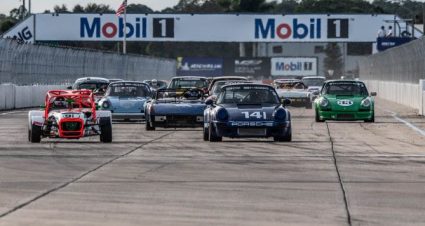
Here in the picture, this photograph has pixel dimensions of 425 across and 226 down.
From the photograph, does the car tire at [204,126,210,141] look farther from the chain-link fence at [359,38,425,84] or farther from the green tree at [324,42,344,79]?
the green tree at [324,42,344,79]

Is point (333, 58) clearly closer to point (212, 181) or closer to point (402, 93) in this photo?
point (402, 93)

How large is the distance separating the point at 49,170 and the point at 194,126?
12308mm

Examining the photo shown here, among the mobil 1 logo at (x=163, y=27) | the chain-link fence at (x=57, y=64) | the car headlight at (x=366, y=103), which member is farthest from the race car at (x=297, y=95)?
the mobil 1 logo at (x=163, y=27)

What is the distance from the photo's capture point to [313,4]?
188250 mm

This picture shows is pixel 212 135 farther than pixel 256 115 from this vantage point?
Yes

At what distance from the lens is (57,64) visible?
6231cm

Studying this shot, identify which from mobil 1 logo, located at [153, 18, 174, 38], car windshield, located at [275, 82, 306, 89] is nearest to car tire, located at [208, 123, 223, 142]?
car windshield, located at [275, 82, 306, 89]

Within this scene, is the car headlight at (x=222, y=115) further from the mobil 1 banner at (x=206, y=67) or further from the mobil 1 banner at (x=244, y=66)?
the mobil 1 banner at (x=244, y=66)

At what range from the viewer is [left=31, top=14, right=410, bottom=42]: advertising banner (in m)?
91.3

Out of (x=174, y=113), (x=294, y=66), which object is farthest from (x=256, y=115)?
(x=294, y=66)

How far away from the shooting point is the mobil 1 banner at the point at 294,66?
126m

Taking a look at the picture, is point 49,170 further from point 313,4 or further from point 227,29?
point 313,4

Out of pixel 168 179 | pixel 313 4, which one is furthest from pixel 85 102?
pixel 313 4

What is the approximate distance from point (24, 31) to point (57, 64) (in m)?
31.6
